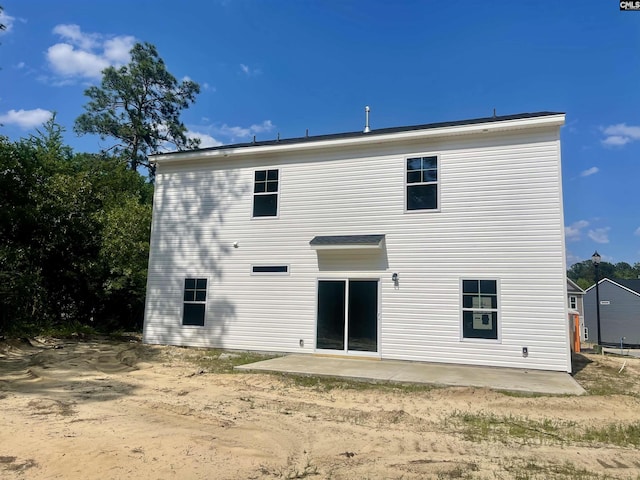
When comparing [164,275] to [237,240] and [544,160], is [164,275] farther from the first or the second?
[544,160]

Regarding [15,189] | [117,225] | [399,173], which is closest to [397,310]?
[399,173]

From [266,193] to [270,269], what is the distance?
2209 millimetres

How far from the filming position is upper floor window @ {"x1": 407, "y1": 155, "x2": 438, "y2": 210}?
10672mm

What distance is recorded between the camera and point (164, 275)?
13047mm

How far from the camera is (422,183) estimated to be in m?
10.8

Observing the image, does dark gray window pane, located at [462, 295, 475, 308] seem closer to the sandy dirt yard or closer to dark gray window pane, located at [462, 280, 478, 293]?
dark gray window pane, located at [462, 280, 478, 293]

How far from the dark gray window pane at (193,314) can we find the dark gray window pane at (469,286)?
7.31 meters

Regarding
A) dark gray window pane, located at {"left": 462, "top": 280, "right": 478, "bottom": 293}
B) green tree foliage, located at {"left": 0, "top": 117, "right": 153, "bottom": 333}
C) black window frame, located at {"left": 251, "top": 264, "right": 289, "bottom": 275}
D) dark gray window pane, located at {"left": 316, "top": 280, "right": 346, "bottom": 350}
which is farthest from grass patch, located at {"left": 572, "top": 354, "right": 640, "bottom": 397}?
green tree foliage, located at {"left": 0, "top": 117, "right": 153, "bottom": 333}

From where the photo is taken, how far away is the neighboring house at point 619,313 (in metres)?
38.8

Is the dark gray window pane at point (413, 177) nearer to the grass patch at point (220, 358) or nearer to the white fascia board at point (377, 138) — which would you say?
the white fascia board at point (377, 138)

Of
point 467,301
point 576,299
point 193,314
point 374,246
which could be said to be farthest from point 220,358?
point 576,299

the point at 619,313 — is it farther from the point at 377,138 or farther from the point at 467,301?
the point at 377,138

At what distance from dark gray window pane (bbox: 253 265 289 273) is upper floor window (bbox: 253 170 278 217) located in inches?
58.1

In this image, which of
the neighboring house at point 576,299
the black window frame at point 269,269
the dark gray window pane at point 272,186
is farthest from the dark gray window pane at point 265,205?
the neighboring house at point 576,299
